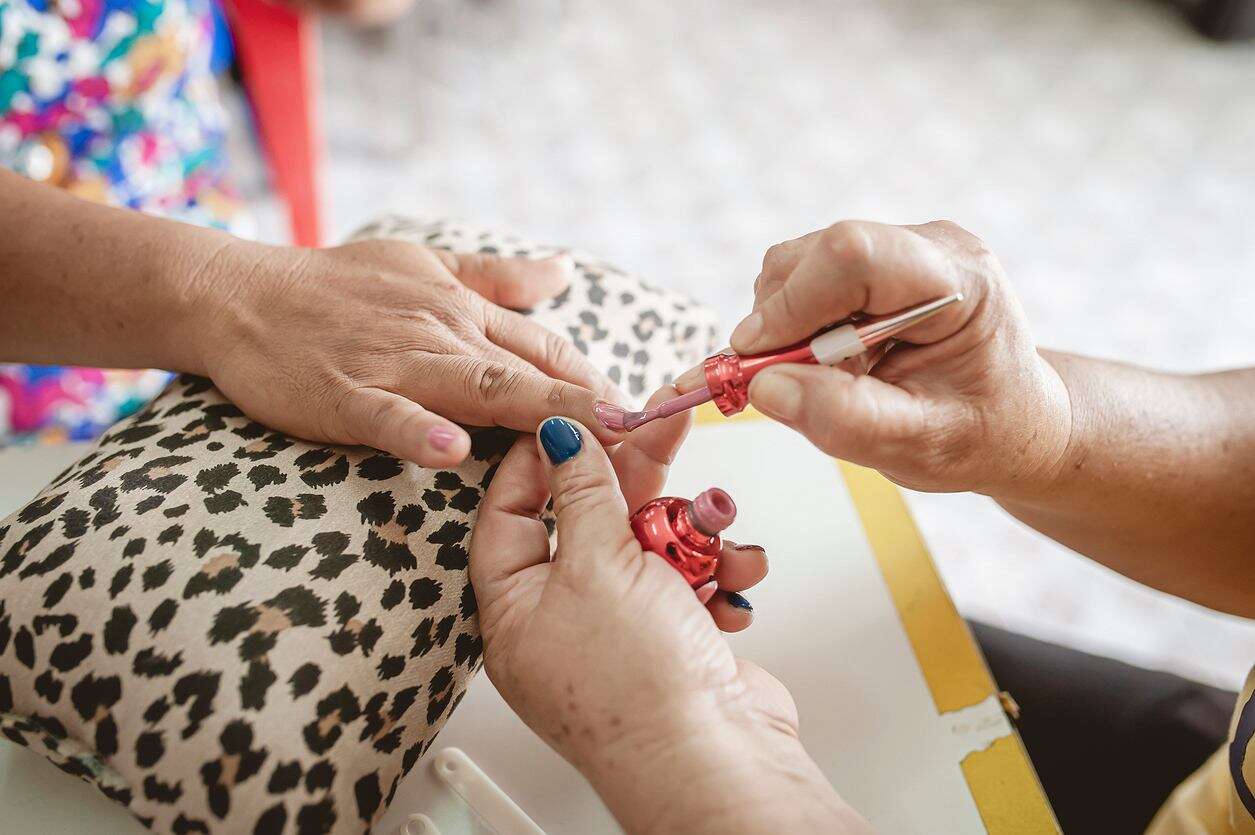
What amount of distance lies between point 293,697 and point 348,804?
10cm

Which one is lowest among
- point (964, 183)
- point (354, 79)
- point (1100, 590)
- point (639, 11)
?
point (1100, 590)

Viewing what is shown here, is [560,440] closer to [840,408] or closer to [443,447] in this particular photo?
[443,447]

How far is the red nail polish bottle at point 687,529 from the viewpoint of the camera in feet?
2.37

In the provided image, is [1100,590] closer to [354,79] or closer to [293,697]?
[293,697]

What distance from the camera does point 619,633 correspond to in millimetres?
677

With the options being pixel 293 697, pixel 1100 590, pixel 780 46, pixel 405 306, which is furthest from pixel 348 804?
pixel 780 46

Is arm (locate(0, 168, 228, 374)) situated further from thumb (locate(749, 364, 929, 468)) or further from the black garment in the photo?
the black garment

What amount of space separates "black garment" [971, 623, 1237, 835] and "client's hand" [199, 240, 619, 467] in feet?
2.12

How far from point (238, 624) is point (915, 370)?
2.00 feet

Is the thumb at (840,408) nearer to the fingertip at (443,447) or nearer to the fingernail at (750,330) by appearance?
the fingernail at (750,330)

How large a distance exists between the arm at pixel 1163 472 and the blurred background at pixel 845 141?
0.95m

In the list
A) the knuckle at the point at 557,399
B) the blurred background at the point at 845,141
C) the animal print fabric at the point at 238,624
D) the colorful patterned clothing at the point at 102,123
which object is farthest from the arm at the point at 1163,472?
the colorful patterned clothing at the point at 102,123

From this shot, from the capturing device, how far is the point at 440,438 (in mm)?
768

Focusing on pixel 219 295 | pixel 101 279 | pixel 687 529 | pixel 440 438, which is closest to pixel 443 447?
pixel 440 438
